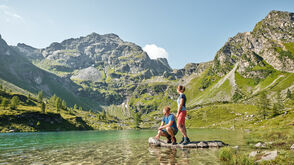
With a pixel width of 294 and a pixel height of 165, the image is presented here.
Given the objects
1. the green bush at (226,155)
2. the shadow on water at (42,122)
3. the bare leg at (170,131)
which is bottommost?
the shadow on water at (42,122)

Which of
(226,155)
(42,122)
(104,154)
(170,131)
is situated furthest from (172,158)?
(42,122)

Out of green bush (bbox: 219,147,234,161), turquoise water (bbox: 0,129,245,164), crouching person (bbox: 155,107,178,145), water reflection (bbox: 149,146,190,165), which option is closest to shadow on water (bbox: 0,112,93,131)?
turquoise water (bbox: 0,129,245,164)

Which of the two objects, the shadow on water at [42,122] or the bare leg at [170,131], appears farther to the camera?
the shadow on water at [42,122]

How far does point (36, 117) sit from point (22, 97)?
2643 inches

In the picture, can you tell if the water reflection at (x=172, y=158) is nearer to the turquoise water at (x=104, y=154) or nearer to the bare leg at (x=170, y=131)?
the turquoise water at (x=104, y=154)

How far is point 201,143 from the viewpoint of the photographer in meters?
17.1

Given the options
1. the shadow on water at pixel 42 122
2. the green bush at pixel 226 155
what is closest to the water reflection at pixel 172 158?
the green bush at pixel 226 155

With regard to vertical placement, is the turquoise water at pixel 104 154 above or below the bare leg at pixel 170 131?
below

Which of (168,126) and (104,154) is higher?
(168,126)

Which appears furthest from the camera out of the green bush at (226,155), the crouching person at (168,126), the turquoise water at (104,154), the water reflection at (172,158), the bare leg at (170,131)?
the bare leg at (170,131)

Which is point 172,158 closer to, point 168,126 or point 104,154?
point 168,126

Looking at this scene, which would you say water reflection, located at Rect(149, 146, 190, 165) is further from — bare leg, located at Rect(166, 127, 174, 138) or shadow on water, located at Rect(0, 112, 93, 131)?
shadow on water, located at Rect(0, 112, 93, 131)

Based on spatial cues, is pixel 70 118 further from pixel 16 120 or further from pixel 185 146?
pixel 185 146

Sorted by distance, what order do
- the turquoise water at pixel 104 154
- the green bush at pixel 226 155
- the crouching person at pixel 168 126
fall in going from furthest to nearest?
1. the crouching person at pixel 168 126
2. the turquoise water at pixel 104 154
3. the green bush at pixel 226 155
